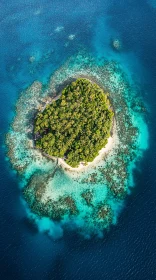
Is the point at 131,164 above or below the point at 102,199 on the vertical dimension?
above

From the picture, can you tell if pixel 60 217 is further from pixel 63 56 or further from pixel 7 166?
pixel 63 56

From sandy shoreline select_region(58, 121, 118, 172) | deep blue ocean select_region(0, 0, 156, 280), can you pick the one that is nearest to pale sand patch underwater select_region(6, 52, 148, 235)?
sandy shoreline select_region(58, 121, 118, 172)

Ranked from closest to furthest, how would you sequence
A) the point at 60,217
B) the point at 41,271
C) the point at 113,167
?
the point at 41,271 → the point at 60,217 → the point at 113,167

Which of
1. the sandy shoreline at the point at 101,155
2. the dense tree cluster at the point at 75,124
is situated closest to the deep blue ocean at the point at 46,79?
the sandy shoreline at the point at 101,155

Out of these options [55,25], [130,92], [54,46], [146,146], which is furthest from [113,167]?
[55,25]

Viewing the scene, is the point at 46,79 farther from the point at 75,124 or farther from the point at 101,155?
the point at 101,155

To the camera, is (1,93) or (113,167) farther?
(1,93)
